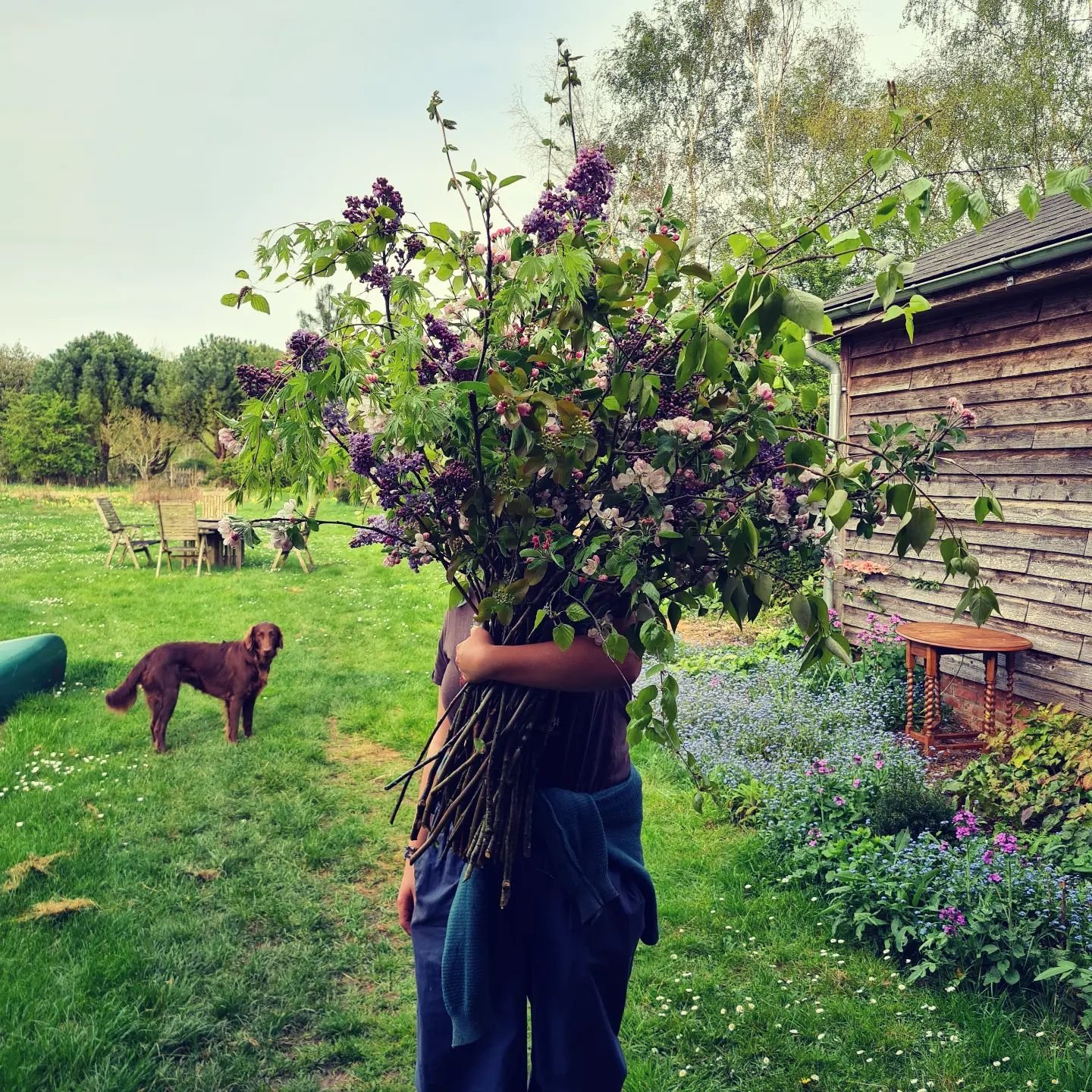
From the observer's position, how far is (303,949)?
3.78m

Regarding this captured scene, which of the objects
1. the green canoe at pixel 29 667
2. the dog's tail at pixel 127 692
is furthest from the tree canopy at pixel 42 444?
the dog's tail at pixel 127 692

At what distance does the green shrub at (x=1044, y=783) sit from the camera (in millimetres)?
4070

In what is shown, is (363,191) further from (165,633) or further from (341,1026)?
(165,633)

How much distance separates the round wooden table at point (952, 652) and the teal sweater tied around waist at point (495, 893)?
178 inches

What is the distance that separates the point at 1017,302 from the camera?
19.1ft

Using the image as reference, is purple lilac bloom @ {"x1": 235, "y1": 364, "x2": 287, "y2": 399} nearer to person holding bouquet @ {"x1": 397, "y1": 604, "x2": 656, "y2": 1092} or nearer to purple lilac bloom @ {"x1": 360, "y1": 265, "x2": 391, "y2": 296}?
purple lilac bloom @ {"x1": 360, "y1": 265, "x2": 391, "y2": 296}

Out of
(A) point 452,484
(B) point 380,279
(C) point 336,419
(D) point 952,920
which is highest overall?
(B) point 380,279

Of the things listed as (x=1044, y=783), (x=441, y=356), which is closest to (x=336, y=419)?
(x=441, y=356)

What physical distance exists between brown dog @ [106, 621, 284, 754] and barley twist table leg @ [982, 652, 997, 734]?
198 inches

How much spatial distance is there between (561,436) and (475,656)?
1.64ft

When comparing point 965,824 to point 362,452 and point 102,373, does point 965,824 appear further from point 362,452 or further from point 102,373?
point 102,373

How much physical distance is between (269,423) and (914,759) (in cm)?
478

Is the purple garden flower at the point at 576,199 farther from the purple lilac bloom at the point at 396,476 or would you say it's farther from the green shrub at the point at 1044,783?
the green shrub at the point at 1044,783

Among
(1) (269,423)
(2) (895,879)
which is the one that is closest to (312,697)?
(2) (895,879)
